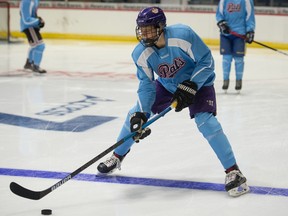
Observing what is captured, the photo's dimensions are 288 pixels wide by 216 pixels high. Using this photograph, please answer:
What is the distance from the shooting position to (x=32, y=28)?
8.23 m

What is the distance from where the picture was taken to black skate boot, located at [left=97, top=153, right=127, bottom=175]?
3363mm

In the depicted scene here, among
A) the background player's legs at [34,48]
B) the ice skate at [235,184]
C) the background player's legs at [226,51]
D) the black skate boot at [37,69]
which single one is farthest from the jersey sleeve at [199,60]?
the background player's legs at [34,48]

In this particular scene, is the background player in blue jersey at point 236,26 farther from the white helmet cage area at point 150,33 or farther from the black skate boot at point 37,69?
the white helmet cage area at point 150,33

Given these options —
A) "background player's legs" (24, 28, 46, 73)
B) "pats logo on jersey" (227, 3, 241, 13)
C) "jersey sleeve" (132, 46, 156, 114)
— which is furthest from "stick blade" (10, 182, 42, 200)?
"background player's legs" (24, 28, 46, 73)

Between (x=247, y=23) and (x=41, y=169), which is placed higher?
(x=247, y=23)

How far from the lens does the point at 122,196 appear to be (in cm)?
299

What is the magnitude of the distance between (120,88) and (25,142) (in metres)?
2.82

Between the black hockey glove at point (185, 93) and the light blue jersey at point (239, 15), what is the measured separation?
3797 mm

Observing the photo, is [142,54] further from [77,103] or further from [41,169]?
[77,103]

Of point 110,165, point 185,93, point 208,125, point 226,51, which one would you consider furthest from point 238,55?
point 185,93

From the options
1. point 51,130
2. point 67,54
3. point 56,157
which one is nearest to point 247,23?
point 51,130

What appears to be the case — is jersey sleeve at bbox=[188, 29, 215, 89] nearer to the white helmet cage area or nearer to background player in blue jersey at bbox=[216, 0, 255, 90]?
the white helmet cage area

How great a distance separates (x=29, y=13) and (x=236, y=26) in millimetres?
2932

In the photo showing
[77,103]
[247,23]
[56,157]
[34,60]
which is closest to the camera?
[56,157]
